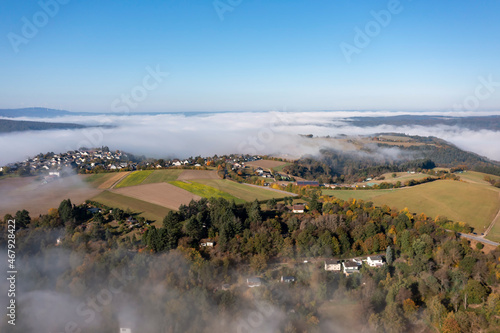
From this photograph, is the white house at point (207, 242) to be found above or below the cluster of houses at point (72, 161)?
below

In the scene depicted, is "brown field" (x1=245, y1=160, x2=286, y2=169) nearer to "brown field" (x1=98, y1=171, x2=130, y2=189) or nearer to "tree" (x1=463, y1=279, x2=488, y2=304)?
"brown field" (x1=98, y1=171, x2=130, y2=189)

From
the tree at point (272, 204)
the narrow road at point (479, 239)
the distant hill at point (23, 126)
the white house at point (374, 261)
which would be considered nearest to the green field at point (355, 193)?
the tree at point (272, 204)

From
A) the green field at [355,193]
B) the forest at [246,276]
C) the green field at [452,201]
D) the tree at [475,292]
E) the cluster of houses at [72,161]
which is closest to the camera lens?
the forest at [246,276]

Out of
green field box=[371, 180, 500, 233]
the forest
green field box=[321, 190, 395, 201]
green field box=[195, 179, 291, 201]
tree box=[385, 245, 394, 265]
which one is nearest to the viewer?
the forest

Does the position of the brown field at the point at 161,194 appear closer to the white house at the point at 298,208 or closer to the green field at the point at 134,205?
the green field at the point at 134,205

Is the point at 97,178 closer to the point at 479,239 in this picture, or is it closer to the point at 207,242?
the point at 207,242

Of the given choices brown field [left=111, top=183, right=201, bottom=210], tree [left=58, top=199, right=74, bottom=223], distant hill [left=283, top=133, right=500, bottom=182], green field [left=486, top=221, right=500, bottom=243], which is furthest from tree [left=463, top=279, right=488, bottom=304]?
tree [left=58, top=199, right=74, bottom=223]
